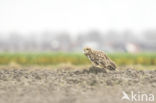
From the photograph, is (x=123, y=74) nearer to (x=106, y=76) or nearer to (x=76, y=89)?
(x=106, y=76)

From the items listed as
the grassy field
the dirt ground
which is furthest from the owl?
the grassy field

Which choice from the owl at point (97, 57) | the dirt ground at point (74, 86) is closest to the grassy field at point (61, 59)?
the owl at point (97, 57)

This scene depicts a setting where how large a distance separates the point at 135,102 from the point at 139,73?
3279mm

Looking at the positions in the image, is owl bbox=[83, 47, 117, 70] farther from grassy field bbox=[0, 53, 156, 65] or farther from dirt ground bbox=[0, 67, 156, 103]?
grassy field bbox=[0, 53, 156, 65]

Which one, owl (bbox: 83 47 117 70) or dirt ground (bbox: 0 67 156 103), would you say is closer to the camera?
dirt ground (bbox: 0 67 156 103)

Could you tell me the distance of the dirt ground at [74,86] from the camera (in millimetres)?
9609

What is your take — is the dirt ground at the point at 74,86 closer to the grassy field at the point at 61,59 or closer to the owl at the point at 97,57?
the owl at the point at 97,57

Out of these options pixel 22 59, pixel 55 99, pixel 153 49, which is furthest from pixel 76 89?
pixel 153 49

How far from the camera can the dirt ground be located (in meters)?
9.61

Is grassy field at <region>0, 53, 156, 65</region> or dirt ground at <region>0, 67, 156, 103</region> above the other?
dirt ground at <region>0, 67, 156, 103</region>

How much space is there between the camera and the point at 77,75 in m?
12.3

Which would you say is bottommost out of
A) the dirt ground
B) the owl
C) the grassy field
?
the grassy field

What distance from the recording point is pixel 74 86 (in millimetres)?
10758

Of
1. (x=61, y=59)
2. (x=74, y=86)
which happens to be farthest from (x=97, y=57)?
(x=61, y=59)
